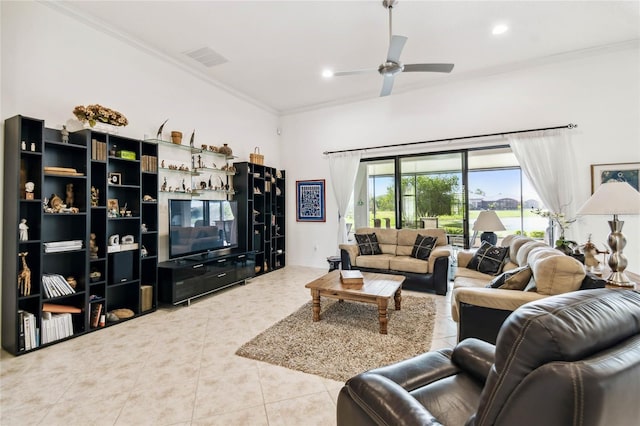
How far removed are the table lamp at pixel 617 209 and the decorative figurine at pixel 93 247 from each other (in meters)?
4.58

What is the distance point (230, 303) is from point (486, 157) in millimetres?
4726

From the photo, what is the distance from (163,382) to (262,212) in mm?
3648

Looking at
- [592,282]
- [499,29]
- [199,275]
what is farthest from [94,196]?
[499,29]

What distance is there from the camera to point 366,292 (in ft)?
9.65

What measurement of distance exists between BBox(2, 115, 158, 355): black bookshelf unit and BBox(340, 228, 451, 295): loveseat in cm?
296

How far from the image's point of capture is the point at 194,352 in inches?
99.7

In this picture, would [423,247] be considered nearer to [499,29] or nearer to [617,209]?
[617,209]

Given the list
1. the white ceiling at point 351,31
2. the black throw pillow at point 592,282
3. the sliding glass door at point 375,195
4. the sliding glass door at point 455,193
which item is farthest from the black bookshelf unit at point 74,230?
the black throw pillow at point 592,282

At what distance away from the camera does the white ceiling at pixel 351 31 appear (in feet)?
10.0

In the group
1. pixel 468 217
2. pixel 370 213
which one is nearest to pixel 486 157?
pixel 468 217

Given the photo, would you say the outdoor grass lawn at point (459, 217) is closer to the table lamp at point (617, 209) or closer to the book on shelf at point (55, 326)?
the table lamp at point (617, 209)

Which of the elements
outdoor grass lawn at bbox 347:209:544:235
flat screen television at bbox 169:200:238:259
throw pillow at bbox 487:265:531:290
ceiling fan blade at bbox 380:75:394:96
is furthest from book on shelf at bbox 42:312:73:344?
outdoor grass lawn at bbox 347:209:544:235

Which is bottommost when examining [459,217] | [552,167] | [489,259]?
[489,259]

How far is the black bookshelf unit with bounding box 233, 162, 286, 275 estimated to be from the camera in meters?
5.03
